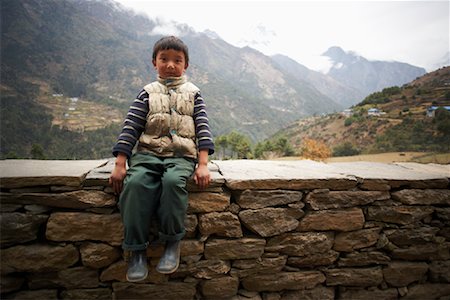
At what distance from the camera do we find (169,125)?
1919 mm

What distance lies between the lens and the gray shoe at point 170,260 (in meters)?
1.68

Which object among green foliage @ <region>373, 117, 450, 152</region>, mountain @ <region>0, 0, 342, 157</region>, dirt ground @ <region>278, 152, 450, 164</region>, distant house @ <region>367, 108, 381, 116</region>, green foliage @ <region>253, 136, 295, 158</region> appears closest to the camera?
dirt ground @ <region>278, 152, 450, 164</region>

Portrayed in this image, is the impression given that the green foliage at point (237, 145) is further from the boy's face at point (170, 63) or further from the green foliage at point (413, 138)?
the boy's face at point (170, 63)

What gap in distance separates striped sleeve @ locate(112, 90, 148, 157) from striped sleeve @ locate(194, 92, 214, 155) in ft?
1.36

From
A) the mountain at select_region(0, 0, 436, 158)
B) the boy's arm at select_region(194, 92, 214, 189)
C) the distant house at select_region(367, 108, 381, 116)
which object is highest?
the mountain at select_region(0, 0, 436, 158)

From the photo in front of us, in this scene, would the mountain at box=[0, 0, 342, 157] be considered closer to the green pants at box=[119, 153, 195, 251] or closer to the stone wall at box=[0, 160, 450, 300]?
the stone wall at box=[0, 160, 450, 300]

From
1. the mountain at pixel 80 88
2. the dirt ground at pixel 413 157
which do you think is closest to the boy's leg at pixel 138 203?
the dirt ground at pixel 413 157

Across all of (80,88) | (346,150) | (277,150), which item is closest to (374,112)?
(346,150)

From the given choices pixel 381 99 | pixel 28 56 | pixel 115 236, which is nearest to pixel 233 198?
pixel 115 236

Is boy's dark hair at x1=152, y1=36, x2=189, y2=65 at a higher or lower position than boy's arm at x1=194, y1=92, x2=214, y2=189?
higher

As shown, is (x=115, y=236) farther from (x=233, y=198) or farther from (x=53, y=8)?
(x=53, y=8)

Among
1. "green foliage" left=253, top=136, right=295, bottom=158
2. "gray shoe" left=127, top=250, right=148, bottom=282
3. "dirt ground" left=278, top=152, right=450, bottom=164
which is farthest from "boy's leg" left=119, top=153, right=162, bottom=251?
"green foliage" left=253, top=136, right=295, bottom=158

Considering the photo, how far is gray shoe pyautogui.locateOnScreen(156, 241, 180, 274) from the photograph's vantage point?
5.52 ft

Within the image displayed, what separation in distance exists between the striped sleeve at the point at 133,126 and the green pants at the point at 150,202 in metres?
0.15
